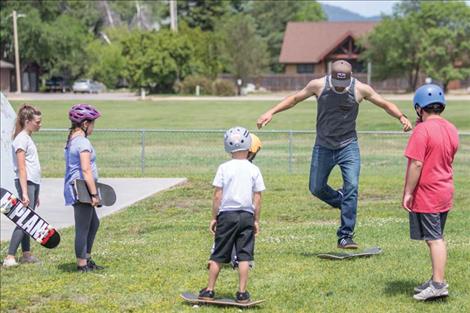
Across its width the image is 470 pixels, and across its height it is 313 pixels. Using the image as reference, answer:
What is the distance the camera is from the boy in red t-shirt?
20.4 feet

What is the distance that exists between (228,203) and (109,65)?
80.5 m

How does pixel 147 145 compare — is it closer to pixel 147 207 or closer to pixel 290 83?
pixel 147 207

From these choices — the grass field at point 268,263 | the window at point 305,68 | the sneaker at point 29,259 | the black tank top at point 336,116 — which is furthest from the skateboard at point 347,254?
the window at point 305,68

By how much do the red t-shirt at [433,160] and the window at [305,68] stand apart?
8011 cm

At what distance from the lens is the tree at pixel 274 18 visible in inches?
4003

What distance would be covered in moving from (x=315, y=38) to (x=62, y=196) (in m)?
75.8

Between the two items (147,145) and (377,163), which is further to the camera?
(147,145)

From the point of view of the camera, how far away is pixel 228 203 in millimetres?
6277

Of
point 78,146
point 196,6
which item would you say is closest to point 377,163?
point 78,146

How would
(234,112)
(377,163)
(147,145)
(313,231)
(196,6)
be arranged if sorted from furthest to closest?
(196,6)
(234,112)
(147,145)
(377,163)
(313,231)

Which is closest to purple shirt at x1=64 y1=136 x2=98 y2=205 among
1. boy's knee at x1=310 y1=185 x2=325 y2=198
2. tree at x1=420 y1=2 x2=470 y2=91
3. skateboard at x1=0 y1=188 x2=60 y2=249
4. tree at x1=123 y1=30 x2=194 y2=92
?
skateboard at x1=0 y1=188 x2=60 y2=249

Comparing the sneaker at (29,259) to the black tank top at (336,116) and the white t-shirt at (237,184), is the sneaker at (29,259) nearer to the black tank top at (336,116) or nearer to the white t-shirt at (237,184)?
the white t-shirt at (237,184)

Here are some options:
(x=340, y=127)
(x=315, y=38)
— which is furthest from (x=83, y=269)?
(x=315, y=38)

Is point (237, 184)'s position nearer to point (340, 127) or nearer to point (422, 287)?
point (422, 287)
